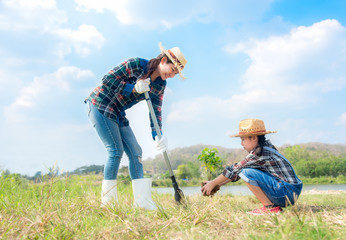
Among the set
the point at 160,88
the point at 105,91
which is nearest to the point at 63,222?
the point at 105,91

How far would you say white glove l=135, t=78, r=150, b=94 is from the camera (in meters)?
3.60

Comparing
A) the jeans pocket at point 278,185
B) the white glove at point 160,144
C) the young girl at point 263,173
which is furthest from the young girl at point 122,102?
the jeans pocket at point 278,185

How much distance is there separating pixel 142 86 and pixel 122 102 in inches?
13.0

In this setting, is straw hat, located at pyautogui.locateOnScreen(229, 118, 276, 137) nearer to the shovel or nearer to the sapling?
the shovel

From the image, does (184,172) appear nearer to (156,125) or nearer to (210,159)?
(210,159)

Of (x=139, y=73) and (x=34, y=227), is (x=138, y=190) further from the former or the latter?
(x=34, y=227)

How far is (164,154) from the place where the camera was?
3.93m

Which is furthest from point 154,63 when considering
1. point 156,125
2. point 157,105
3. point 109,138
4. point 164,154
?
point 164,154

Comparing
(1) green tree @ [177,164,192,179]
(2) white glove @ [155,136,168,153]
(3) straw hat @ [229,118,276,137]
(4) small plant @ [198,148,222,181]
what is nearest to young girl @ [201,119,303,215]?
(3) straw hat @ [229,118,276,137]

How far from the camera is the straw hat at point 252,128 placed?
124 inches

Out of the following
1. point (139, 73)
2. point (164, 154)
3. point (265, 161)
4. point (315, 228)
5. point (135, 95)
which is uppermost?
point (139, 73)

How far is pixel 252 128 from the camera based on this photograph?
3146 mm

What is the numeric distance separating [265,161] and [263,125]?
0.40 meters

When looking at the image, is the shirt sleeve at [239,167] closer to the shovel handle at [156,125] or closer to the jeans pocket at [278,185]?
the jeans pocket at [278,185]
